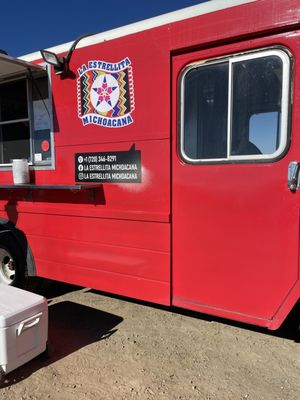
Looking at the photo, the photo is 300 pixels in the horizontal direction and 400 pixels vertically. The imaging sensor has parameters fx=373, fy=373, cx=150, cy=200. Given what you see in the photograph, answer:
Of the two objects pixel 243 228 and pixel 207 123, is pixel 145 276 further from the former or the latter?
pixel 207 123

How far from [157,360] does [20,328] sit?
1.07 meters

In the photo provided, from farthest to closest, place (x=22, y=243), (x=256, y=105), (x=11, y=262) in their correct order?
1. (x=11, y=262)
2. (x=22, y=243)
3. (x=256, y=105)

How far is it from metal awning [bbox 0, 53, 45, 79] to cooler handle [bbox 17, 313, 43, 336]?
88.9 inches

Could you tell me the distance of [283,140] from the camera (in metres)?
2.50

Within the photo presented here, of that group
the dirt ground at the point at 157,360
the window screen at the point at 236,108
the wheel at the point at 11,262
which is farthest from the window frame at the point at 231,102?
the wheel at the point at 11,262

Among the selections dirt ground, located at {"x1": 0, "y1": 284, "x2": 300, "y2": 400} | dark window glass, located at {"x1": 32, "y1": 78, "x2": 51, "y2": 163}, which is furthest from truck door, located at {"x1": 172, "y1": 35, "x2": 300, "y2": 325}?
dark window glass, located at {"x1": 32, "y1": 78, "x2": 51, "y2": 163}

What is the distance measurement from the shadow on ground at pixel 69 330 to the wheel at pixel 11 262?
480mm

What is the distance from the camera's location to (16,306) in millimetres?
2705

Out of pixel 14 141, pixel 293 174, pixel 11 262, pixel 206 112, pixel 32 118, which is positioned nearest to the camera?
pixel 293 174

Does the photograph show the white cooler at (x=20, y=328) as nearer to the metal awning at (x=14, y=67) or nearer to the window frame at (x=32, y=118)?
the window frame at (x=32, y=118)

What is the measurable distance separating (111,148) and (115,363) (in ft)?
5.75

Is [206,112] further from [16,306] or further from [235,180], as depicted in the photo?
[16,306]

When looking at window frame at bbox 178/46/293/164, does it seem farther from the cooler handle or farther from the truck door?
the cooler handle

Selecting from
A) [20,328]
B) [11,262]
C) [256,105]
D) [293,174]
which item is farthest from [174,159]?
[11,262]
